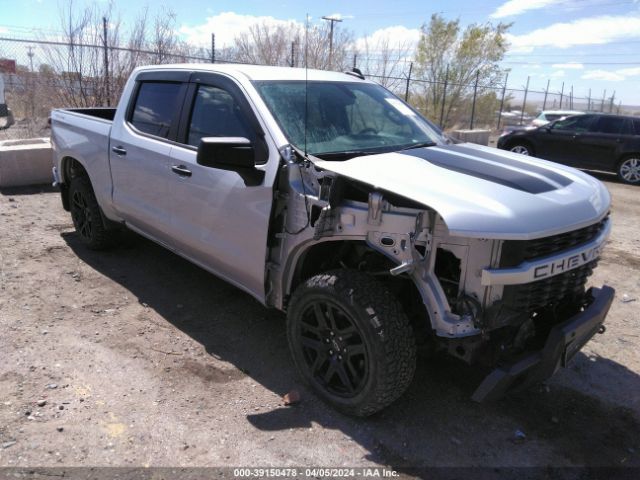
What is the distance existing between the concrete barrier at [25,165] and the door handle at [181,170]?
545cm

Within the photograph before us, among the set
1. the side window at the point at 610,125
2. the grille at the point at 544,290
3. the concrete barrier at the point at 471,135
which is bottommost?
the grille at the point at 544,290

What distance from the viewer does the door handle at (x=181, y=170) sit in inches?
149

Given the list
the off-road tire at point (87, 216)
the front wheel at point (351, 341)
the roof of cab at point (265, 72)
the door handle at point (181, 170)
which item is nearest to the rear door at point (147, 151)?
the door handle at point (181, 170)

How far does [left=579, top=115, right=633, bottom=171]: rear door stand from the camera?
12.2 metres

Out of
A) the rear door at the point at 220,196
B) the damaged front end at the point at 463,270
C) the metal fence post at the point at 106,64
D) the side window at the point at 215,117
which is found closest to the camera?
the damaged front end at the point at 463,270

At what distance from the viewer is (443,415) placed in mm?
3186

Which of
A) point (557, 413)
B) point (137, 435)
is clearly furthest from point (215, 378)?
point (557, 413)

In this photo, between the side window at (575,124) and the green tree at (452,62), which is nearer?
the side window at (575,124)

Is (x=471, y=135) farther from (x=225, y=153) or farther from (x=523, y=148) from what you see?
(x=225, y=153)

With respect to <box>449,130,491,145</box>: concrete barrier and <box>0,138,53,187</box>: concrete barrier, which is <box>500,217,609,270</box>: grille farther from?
<box>449,130,491,145</box>: concrete barrier

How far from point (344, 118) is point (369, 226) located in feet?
3.97

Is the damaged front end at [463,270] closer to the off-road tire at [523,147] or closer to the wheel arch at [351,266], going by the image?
the wheel arch at [351,266]

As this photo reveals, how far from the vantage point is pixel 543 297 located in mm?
2691

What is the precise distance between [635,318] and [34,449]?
4.55 meters
